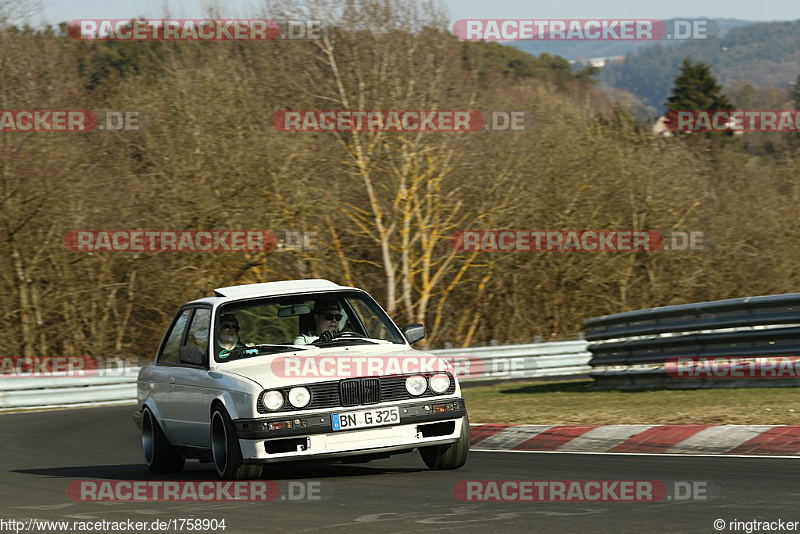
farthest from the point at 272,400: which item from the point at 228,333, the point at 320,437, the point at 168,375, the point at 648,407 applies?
the point at 648,407

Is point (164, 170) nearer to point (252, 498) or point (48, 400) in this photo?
point (48, 400)

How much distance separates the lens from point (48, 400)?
2239 centimetres

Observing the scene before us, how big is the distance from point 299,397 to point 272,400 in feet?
0.64

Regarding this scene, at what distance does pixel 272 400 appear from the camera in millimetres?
8438

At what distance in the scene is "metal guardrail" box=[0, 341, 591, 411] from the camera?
22094 millimetres

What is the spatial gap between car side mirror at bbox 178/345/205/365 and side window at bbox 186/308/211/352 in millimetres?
108

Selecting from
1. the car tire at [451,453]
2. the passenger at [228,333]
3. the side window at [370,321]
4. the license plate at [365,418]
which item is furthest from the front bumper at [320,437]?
the side window at [370,321]

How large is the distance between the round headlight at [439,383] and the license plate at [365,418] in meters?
0.39

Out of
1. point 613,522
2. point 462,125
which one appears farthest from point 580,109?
point 613,522

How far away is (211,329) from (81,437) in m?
6.26

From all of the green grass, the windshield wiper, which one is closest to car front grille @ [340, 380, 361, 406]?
the windshield wiper

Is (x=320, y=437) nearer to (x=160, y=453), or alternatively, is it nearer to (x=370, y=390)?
(x=370, y=390)

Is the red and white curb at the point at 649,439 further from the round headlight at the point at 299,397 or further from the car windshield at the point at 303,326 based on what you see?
the round headlight at the point at 299,397

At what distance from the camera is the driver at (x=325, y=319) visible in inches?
389
